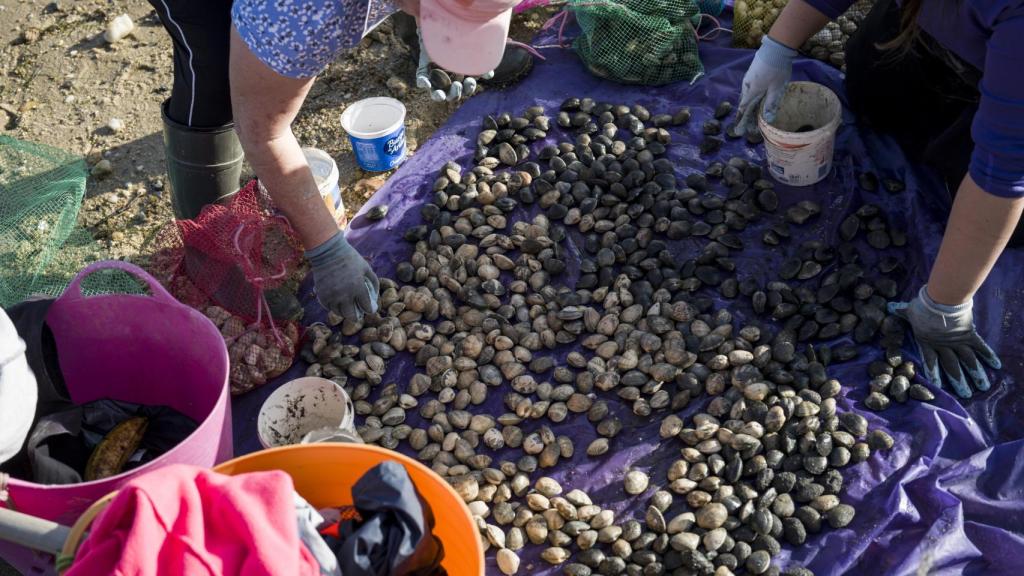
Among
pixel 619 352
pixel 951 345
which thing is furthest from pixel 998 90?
pixel 619 352

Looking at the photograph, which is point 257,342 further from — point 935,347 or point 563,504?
point 935,347

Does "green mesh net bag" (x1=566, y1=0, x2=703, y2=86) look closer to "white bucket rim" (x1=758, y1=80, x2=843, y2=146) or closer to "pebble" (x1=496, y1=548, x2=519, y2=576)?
"white bucket rim" (x1=758, y1=80, x2=843, y2=146)

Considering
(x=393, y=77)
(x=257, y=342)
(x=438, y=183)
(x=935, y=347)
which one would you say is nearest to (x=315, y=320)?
(x=257, y=342)

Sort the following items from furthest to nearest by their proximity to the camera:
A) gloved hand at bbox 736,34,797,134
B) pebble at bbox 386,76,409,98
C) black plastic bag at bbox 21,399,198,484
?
1. pebble at bbox 386,76,409,98
2. gloved hand at bbox 736,34,797,134
3. black plastic bag at bbox 21,399,198,484

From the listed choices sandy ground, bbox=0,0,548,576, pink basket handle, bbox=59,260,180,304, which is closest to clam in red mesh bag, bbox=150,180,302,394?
pink basket handle, bbox=59,260,180,304

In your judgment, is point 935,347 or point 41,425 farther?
point 935,347

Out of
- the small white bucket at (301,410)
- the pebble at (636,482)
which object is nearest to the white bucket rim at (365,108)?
the small white bucket at (301,410)

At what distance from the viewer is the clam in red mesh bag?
2377 millimetres

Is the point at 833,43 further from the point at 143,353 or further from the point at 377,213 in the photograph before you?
the point at 143,353

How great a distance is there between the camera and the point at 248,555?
1405mm

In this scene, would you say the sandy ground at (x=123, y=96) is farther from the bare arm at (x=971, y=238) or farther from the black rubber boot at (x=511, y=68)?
the bare arm at (x=971, y=238)

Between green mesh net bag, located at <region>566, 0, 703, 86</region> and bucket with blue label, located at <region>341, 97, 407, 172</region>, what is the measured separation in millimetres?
784

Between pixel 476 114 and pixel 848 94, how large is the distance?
1.30m

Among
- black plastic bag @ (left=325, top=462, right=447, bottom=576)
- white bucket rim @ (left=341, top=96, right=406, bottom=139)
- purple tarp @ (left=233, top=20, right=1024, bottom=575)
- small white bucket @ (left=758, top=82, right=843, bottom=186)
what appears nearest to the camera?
black plastic bag @ (left=325, top=462, right=447, bottom=576)
